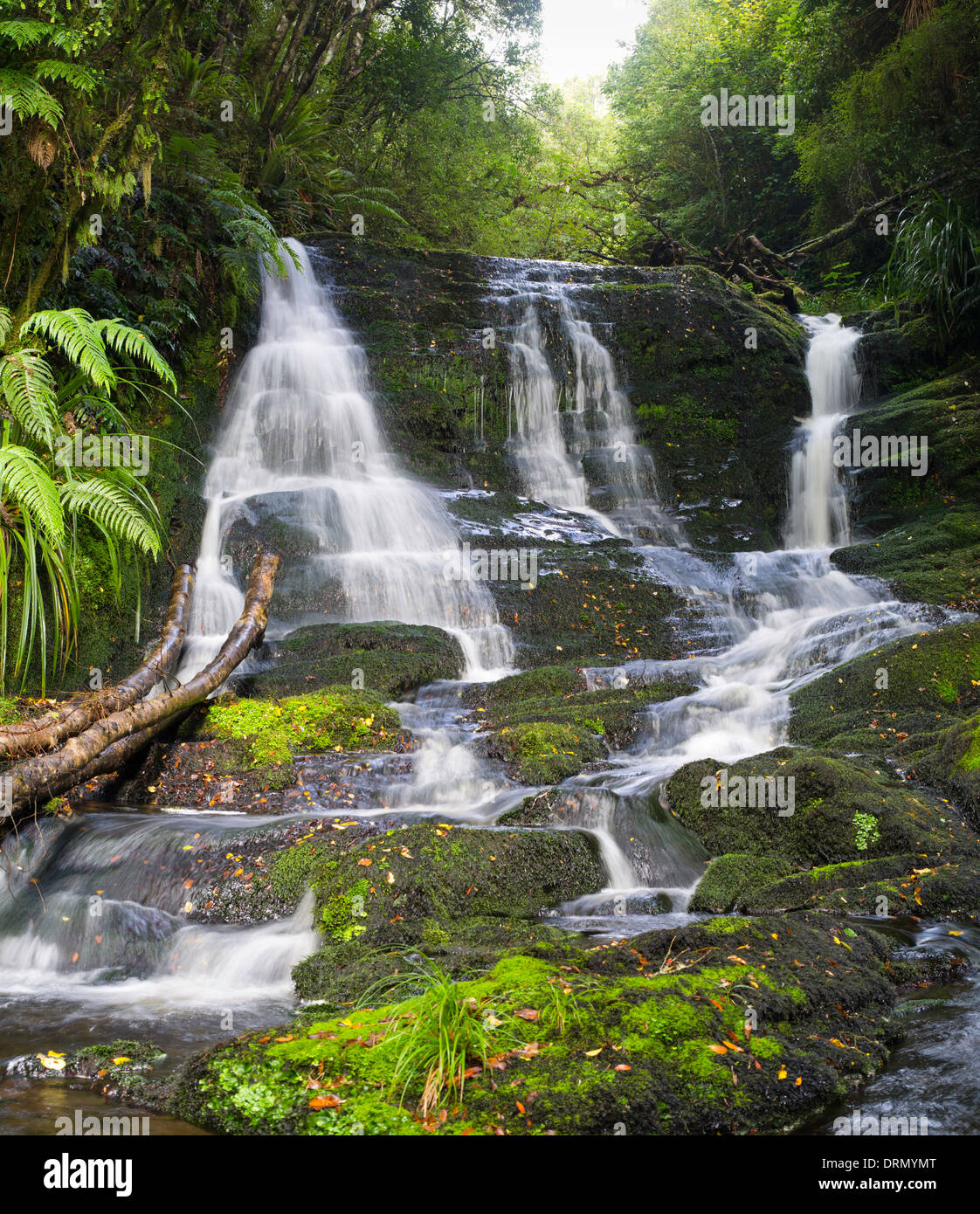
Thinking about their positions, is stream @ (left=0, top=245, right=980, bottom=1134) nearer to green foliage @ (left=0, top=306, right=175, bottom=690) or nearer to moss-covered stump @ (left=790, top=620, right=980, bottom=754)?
moss-covered stump @ (left=790, top=620, right=980, bottom=754)

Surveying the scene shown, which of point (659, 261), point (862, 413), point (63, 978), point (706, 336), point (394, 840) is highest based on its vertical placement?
point (659, 261)

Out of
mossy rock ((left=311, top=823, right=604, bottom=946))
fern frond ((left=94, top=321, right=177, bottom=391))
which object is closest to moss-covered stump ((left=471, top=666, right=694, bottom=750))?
mossy rock ((left=311, top=823, right=604, bottom=946))

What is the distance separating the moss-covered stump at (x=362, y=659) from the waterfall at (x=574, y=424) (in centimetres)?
417

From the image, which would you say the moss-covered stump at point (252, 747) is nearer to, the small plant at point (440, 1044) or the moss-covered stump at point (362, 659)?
the moss-covered stump at point (362, 659)

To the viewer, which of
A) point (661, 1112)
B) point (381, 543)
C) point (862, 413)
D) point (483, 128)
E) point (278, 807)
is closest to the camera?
point (661, 1112)

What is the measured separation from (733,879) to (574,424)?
9.23m

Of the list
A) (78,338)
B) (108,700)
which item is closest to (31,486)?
(78,338)

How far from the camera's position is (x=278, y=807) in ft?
18.4

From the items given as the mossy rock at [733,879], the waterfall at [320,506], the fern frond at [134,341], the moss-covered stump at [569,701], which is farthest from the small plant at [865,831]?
the fern frond at [134,341]

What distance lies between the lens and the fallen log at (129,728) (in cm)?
498

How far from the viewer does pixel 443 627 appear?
887cm
